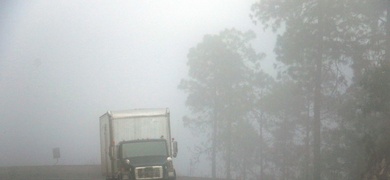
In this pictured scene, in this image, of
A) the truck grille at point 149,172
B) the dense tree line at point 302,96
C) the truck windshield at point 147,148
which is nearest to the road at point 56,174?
the dense tree line at point 302,96

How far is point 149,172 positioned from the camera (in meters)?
22.2

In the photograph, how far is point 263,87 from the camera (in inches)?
2149

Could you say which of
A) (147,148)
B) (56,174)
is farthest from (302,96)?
(147,148)

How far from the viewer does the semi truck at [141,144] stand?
73.0ft

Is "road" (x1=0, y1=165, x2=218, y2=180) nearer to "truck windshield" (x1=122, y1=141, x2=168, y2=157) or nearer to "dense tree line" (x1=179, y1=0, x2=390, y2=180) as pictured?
"dense tree line" (x1=179, y1=0, x2=390, y2=180)

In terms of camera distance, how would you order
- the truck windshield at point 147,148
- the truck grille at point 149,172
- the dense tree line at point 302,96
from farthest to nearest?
the dense tree line at point 302,96 < the truck windshield at point 147,148 < the truck grille at point 149,172

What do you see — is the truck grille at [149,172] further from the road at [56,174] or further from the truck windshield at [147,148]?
the road at [56,174]

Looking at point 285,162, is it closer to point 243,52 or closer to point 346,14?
point 243,52

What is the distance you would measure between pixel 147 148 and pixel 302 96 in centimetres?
2819

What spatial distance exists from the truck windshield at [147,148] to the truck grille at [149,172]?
81cm

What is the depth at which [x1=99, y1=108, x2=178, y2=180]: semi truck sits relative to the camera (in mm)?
22266

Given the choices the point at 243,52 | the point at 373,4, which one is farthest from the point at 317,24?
the point at 243,52

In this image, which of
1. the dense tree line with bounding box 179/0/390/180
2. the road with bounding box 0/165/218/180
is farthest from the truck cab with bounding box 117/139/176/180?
the road with bounding box 0/165/218/180

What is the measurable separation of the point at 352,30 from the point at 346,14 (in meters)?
1.30
